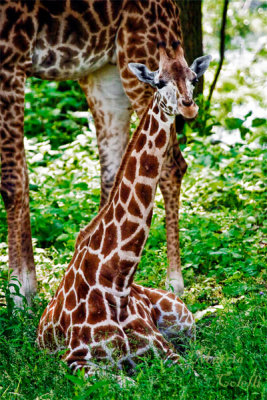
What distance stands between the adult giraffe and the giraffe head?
150cm

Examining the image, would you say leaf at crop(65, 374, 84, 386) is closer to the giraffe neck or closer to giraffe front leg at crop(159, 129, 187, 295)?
the giraffe neck

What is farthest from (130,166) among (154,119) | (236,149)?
(236,149)

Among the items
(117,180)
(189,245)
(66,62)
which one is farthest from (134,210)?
(189,245)

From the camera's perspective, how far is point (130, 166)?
13.1 feet

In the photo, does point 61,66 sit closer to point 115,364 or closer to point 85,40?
point 85,40

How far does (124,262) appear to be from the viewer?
3.93 m

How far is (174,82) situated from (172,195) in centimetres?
203

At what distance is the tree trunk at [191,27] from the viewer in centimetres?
901

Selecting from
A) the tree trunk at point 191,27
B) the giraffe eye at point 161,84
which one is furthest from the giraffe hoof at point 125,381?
the tree trunk at point 191,27

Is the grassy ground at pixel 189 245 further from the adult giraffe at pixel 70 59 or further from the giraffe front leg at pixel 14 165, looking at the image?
the adult giraffe at pixel 70 59

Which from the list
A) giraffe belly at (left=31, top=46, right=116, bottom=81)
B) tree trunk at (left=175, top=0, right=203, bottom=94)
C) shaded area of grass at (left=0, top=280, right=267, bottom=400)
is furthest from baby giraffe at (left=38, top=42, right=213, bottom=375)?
tree trunk at (left=175, top=0, right=203, bottom=94)

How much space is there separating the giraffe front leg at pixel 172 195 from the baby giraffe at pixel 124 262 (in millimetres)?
1528

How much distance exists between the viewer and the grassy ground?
3.61 meters

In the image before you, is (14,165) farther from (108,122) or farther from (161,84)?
(161,84)
